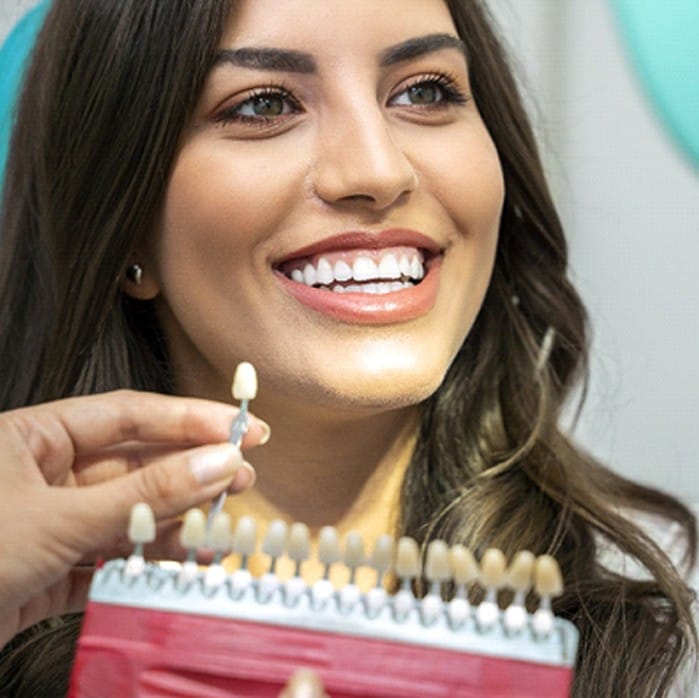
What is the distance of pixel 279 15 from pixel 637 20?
614mm

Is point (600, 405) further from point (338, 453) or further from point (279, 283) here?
point (279, 283)

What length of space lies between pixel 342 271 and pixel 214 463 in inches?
10.6

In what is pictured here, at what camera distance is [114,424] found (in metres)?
0.89

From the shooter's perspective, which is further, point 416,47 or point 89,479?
point 416,47

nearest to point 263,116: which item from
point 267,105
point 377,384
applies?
point 267,105

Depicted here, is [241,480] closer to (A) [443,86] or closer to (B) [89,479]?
(B) [89,479]

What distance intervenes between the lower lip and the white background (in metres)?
0.56

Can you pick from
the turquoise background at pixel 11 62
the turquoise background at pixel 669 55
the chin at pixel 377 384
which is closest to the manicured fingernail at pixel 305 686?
the chin at pixel 377 384

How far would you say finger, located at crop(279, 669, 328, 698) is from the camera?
2.14 ft

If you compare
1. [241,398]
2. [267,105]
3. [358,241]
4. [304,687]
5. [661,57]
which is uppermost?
[661,57]

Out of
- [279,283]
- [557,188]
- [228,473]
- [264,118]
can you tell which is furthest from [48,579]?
[557,188]

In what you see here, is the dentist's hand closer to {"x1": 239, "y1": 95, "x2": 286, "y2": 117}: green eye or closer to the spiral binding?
the spiral binding

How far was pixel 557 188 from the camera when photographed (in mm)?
1566

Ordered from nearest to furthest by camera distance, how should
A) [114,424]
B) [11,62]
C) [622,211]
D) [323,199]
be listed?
[114,424]
[323,199]
[11,62]
[622,211]
